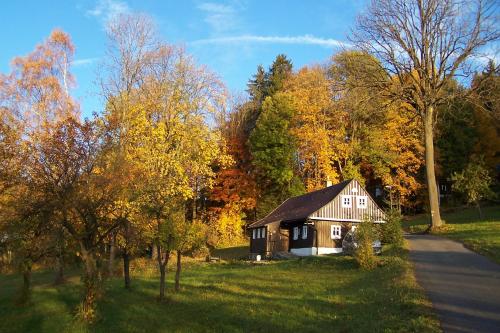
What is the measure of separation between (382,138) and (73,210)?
132ft

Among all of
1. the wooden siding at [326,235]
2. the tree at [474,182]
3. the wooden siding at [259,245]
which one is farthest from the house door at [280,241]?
the tree at [474,182]

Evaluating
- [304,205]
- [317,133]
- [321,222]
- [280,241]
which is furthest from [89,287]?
Answer: [317,133]

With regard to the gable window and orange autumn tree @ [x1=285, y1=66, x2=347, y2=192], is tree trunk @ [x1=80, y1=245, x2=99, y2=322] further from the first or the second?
orange autumn tree @ [x1=285, y1=66, x2=347, y2=192]

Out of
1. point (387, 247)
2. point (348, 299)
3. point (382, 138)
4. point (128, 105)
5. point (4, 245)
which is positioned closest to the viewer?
point (348, 299)

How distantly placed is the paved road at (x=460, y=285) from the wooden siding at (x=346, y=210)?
543 inches

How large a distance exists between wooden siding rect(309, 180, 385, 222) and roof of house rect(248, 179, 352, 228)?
333 mm

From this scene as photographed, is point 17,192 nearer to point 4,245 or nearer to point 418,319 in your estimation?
point 4,245

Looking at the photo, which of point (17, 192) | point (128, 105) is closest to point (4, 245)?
point (17, 192)

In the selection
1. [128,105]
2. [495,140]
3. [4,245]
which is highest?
[495,140]

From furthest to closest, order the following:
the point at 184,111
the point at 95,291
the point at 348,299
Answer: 1. the point at 184,111
2. the point at 95,291
3. the point at 348,299

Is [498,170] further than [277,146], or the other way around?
[498,170]

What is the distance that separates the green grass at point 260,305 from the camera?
39.3 feet

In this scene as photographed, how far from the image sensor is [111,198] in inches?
706

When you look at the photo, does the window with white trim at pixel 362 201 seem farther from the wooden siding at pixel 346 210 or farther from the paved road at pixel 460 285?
the paved road at pixel 460 285
